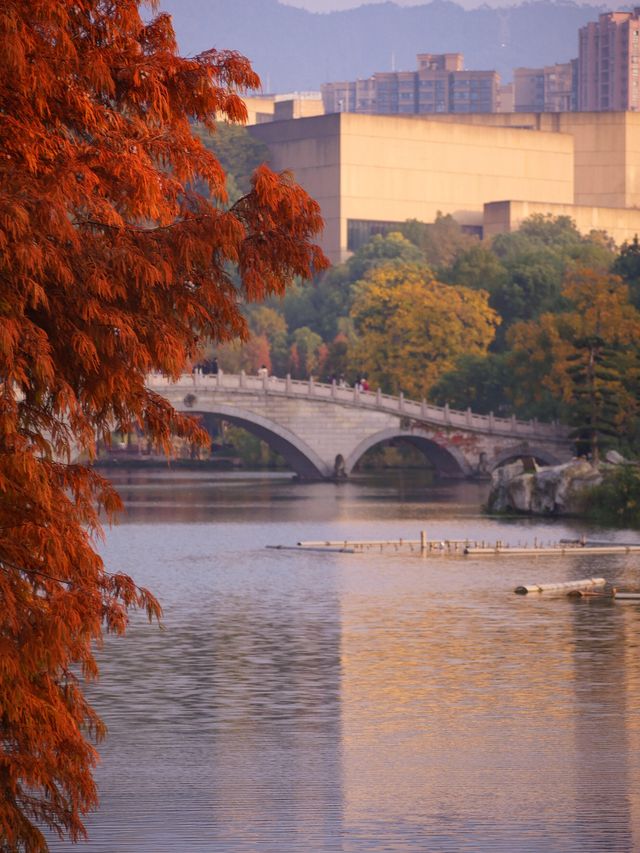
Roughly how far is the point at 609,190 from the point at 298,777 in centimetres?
14820

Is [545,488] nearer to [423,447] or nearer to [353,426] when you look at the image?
[353,426]

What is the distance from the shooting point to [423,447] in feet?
323

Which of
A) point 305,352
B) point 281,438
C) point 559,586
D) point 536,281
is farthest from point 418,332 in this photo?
point 559,586

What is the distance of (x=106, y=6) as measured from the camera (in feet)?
45.1

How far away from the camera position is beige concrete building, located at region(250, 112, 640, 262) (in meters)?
145

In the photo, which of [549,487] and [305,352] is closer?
[549,487]

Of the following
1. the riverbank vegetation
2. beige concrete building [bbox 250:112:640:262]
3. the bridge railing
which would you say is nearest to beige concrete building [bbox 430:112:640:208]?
beige concrete building [bbox 250:112:640:262]

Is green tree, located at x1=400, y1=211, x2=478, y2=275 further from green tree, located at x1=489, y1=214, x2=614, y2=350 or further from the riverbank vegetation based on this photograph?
green tree, located at x1=489, y1=214, x2=614, y2=350

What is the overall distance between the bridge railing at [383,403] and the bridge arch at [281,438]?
1.10m

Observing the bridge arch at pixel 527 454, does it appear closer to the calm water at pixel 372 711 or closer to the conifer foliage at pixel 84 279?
the calm water at pixel 372 711

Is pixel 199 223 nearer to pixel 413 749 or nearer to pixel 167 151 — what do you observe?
pixel 167 151

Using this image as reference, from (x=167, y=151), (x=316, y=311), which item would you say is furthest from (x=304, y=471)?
(x=167, y=151)

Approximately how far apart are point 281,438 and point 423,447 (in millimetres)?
8235

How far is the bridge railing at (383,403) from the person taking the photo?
3617 inches
